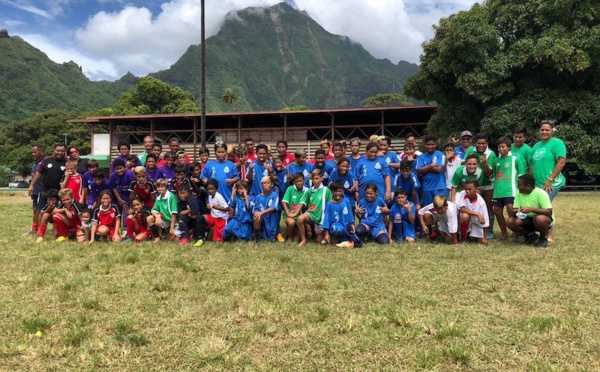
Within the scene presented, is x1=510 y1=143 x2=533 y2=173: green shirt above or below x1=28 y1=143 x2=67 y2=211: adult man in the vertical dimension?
above

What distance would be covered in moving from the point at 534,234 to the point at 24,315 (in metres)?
6.42

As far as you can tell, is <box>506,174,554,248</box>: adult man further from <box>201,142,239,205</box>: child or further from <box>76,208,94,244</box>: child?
<box>76,208,94,244</box>: child

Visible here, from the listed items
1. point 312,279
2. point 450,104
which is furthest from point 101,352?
point 450,104

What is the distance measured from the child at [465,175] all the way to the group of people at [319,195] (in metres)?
0.02

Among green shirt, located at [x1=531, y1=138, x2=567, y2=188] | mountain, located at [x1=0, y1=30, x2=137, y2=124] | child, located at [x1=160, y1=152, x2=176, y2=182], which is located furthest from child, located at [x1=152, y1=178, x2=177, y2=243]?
mountain, located at [x1=0, y1=30, x2=137, y2=124]

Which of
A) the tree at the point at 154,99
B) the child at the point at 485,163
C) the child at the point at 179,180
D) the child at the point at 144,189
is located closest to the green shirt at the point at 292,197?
the child at the point at 179,180

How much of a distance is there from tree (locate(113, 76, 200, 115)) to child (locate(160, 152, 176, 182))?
33.6m

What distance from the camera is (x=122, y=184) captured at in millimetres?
6797

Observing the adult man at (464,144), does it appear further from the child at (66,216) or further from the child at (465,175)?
the child at (66,216)

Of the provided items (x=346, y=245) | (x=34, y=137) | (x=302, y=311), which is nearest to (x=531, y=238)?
(x=346, y=245)

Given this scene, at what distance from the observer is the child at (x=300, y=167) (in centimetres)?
654

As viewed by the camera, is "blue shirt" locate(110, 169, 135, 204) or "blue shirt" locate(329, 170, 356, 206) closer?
"blue shirt" locate(329, 170, 356, 206)

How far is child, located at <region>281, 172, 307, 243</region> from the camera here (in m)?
6.20

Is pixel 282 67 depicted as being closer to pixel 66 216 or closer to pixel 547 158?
pixel 66 216
